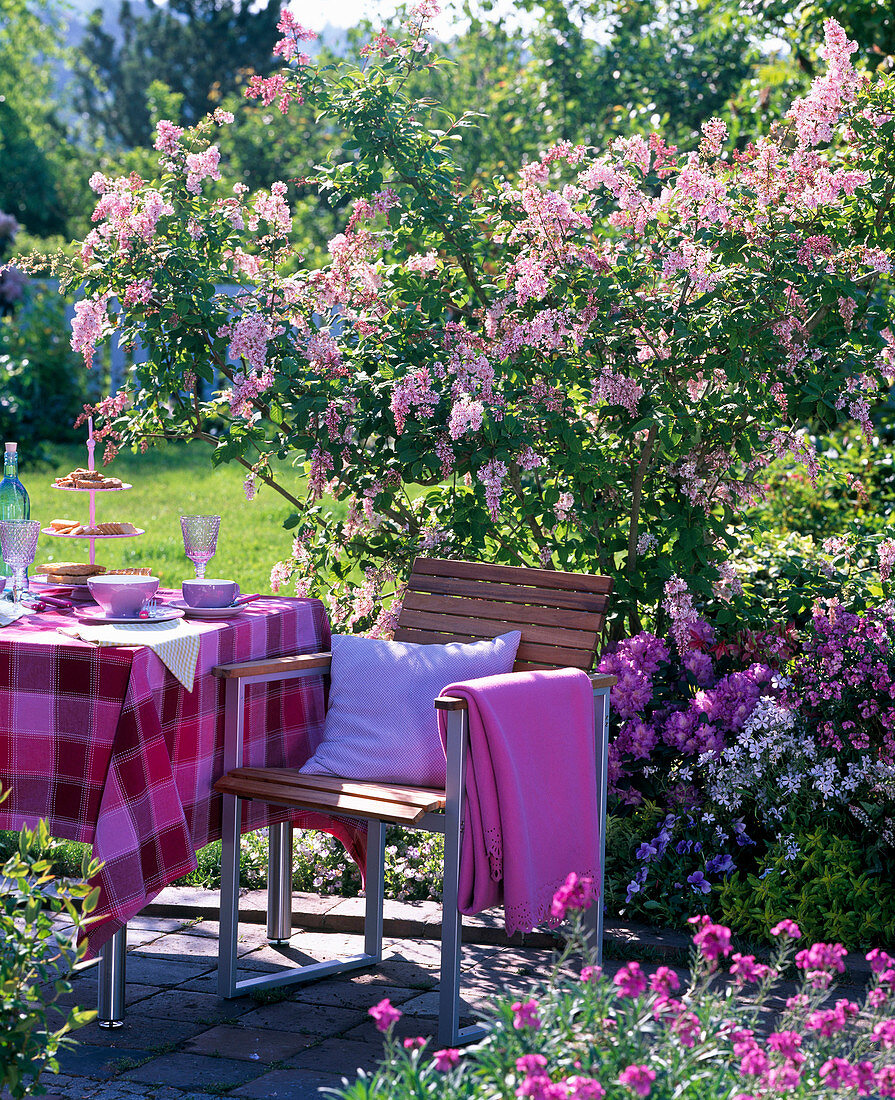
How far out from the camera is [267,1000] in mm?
Answer: 3191

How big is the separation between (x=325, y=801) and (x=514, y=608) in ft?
2.70

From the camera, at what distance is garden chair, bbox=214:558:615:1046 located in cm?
292

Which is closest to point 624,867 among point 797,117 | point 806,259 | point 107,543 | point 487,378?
point 487,378

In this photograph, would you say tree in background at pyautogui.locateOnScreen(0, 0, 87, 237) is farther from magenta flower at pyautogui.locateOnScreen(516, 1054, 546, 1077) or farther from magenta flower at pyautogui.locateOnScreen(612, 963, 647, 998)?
magenta flower at pyautogui.locateOnScreen(516, 1054, 546, 1077)

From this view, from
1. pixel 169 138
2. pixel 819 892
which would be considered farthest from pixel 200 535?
pixel 819 892

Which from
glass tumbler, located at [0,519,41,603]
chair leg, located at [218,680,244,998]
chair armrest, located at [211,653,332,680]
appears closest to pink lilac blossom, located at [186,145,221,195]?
glass tumbler, located at [0,519,41,603]

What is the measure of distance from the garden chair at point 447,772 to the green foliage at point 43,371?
10.6m

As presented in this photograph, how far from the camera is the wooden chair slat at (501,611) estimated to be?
11.3 feet

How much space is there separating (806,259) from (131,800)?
2583 mm

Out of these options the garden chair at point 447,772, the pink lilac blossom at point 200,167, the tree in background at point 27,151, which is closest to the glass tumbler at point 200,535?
the garden chair at point 447,772

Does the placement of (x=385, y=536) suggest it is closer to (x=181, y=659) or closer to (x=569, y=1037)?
(x=181, y=659)

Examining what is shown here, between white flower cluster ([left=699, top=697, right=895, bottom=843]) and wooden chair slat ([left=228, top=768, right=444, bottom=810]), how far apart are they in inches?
38.6

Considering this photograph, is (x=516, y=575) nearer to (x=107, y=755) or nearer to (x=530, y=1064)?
(x=107, y=755)

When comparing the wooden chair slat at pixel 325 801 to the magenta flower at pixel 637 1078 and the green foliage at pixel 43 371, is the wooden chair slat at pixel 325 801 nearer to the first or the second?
the magenta flower at pixel 637 1078
